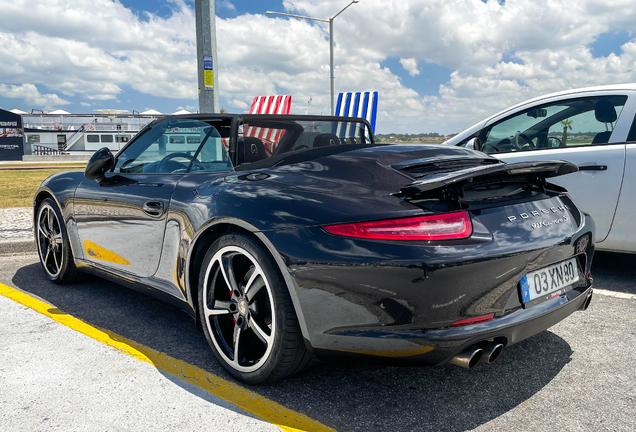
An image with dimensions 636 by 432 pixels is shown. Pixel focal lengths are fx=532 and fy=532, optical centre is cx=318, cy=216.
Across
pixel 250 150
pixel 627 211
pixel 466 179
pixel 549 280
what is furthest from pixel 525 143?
pixel 466 179

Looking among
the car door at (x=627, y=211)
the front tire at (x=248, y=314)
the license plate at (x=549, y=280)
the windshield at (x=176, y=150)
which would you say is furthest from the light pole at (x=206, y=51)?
the license plate at (x=549, y=280)

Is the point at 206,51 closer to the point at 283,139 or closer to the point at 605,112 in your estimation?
the point at 283,139

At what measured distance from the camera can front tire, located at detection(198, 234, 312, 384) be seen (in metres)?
2.28

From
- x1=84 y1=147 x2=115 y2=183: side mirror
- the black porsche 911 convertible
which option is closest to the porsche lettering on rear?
the black porsche 911 convertible

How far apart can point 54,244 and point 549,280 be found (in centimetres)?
365

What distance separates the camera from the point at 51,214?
4262 millimetres

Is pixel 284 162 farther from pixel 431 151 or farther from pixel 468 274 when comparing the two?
pixel 468 274

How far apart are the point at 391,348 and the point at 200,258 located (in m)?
1.20

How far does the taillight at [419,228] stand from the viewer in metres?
2.03

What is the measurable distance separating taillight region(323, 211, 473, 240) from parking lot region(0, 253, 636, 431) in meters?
0.77

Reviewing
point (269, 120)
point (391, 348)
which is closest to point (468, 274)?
point (391, 348)

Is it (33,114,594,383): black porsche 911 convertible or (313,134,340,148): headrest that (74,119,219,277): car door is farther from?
(313,134,340,148): headrest

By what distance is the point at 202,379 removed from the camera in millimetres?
2598

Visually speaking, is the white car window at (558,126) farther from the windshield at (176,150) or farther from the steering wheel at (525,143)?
the windshield at (176,150)
